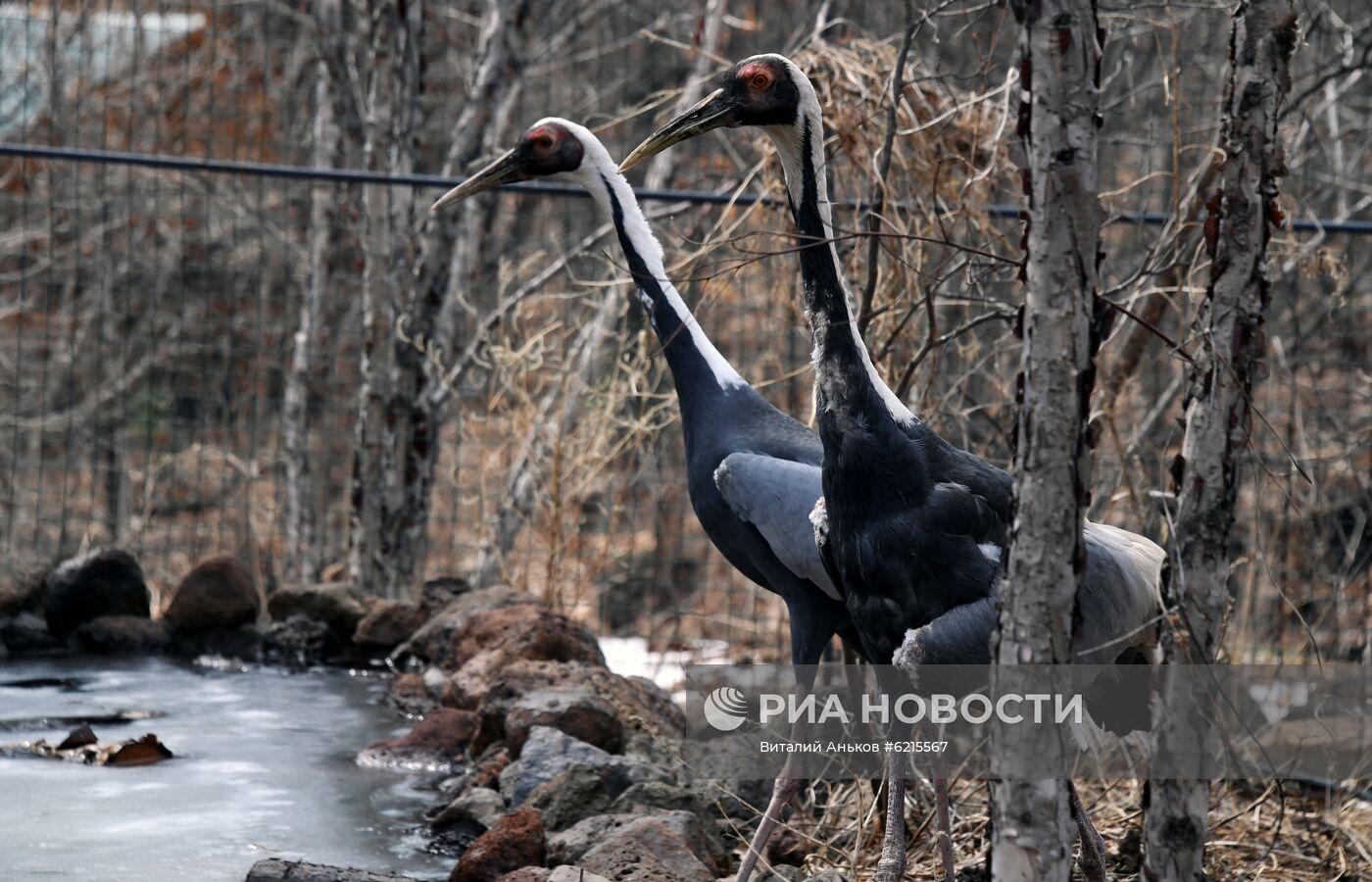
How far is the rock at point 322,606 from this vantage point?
198 inches

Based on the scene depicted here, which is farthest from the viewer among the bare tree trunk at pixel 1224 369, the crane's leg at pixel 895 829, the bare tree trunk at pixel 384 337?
the bare tree trunk at pixel 384 337

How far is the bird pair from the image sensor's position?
8.48 feet

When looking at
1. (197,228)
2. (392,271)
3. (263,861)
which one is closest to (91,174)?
(197,228)

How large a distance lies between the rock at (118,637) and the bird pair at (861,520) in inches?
94.4

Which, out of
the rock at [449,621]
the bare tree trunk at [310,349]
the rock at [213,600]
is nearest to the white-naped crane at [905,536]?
the rock at [449,621]

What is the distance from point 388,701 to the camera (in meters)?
4.42

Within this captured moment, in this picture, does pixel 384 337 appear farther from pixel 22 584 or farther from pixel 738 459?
pixel 738 459

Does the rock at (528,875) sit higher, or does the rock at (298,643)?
the rock at (298,643)

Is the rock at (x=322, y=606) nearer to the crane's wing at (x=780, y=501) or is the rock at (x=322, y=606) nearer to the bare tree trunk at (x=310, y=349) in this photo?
the bare tree trunk at (x=310, y=349)

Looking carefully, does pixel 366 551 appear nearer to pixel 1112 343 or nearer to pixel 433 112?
pixel 1112 343

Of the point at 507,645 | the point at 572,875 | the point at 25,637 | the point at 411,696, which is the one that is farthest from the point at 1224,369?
the point at 25,637

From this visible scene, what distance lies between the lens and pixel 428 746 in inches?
150

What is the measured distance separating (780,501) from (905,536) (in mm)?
645

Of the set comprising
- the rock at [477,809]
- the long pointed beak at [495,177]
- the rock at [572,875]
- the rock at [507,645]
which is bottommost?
the rock at [477,809]
